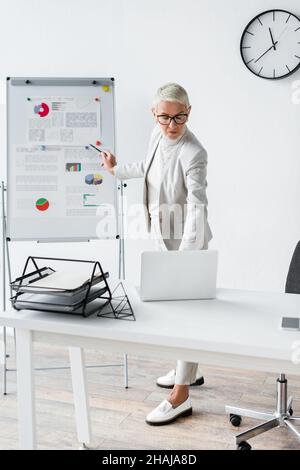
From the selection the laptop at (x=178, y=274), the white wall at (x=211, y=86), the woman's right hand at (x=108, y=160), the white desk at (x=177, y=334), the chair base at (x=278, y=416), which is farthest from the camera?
the white wall at (x=211, y=86)

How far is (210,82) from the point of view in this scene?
3656 mm

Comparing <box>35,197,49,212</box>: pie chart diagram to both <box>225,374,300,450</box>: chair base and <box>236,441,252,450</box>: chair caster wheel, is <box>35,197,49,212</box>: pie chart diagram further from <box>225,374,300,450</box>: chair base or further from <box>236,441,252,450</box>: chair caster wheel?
<box>236,441,252,450</box>: chair caster wheel

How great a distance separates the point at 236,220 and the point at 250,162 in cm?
39

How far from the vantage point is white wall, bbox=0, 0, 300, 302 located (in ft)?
11.7

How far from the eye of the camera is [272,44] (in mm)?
3494

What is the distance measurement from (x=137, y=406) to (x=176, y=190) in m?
1.13

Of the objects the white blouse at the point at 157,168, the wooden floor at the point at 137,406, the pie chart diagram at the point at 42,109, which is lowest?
the wooden floor at the point at 137,406

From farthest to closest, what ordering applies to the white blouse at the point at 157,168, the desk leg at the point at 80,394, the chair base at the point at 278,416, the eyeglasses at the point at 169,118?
the white blouse at the point at 157,168
the eyeglasses at the point at 169,118
the chair base at the point at 278,416
the desk leg at the point at 80,394

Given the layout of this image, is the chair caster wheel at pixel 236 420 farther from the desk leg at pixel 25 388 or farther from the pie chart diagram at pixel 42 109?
the pie chart diagram at pixel 42 109

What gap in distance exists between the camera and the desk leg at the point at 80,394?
2.38 metres

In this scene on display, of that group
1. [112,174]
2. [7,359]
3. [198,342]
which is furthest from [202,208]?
[7,359]

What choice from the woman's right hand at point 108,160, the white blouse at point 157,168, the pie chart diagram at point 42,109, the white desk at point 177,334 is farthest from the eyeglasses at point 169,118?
the pie chart diagram at point 42,109

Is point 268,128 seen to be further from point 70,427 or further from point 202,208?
point 70,427

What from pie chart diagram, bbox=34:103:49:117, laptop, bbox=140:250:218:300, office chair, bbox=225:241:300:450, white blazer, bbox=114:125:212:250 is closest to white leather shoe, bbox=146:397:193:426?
office chair, bbox=225:241:300:450
